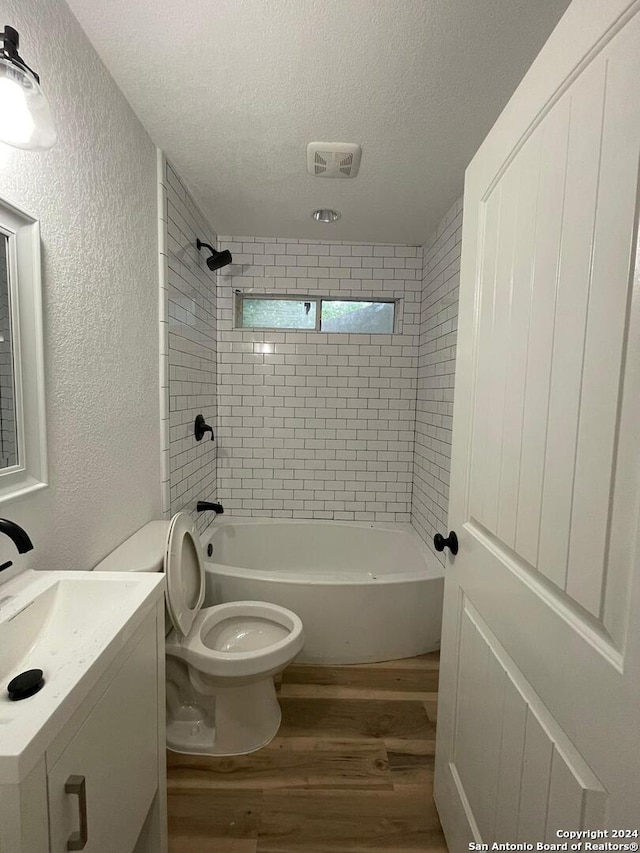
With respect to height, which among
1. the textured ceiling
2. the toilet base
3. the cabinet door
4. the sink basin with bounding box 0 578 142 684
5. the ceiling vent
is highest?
the textured ceiling

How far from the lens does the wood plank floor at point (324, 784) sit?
1185 mm

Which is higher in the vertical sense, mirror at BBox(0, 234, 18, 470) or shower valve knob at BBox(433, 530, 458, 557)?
mirror at BBox(0, 234, 18, 470)

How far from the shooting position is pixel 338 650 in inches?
77.0

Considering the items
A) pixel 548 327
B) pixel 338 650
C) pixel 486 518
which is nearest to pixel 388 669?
pixel 338 650

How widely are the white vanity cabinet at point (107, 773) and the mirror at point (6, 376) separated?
53 centimetres

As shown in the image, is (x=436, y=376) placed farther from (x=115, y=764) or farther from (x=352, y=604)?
(x=115, y=764)

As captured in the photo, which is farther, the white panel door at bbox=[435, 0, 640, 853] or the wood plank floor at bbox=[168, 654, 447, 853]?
the wood plank floor at bbox=[168, 654, 447, 853]

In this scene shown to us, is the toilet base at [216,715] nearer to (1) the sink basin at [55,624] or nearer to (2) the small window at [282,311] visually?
(1) the sink basin at [55,624]

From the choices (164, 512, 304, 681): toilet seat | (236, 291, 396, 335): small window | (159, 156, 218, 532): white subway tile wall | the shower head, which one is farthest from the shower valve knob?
the shower head

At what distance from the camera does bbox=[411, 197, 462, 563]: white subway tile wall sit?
6.78ft

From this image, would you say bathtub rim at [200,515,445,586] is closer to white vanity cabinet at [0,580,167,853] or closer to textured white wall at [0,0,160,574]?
textured white wall at [0,0,160,574]

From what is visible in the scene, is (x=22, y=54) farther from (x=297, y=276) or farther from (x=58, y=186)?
(x=297, y=276)

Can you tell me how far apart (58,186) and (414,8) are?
1.11 metres

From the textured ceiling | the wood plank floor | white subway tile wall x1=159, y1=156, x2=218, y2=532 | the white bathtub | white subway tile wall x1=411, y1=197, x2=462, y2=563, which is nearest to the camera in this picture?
the textured ceiling
